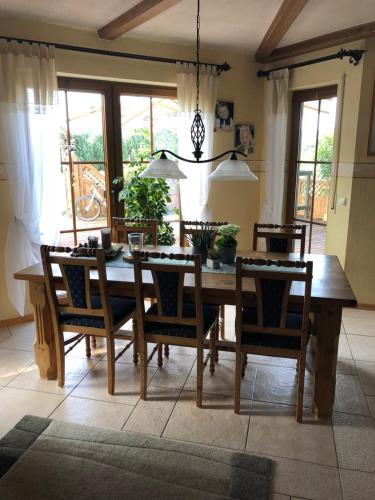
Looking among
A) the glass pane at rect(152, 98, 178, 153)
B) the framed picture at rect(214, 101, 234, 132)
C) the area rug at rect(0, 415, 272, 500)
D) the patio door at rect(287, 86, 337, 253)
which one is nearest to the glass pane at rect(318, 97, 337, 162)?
the patio door at rect(287, 86, 337, 253)

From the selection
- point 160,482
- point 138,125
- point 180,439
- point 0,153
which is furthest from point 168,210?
point 160,482

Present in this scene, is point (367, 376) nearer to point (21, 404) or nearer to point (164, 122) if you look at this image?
point (21, 404)

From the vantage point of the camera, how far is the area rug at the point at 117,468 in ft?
6.24

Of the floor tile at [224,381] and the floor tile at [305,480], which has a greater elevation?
the floor tile at [224,381]

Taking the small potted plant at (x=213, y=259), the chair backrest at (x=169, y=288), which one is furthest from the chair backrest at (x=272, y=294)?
the small potted plant at (x=213, y=259)

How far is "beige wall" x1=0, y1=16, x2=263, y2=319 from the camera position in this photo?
11.5 ft

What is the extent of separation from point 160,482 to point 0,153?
9.40ft

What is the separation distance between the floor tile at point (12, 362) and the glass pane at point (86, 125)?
1.87 metres

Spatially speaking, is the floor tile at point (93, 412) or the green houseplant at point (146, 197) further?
the green houseplant at point (146, 197)

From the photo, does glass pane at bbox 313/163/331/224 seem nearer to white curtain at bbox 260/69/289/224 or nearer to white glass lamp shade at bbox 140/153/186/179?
white curtain at bbox 260/69/289/224

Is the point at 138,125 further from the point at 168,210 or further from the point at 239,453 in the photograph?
the point at 239,453

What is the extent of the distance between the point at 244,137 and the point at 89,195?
1.77 m

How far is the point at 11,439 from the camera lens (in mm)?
2238

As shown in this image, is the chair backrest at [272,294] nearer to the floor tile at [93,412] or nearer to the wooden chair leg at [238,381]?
the wooden chair leg at [238,381]
